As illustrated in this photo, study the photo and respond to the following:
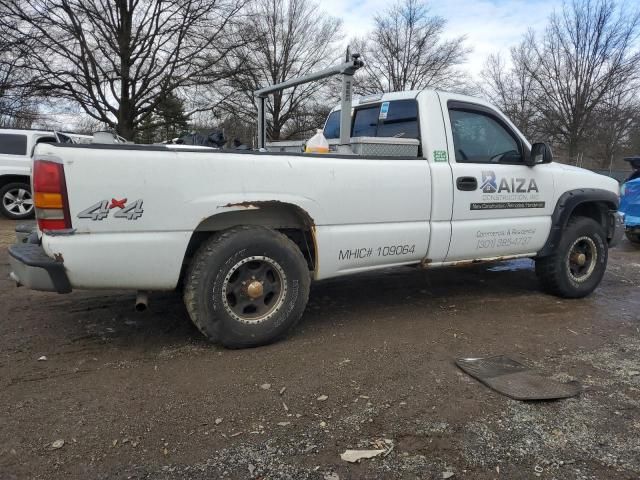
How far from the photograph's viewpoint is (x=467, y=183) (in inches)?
172

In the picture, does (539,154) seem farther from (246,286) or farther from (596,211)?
(246,286)

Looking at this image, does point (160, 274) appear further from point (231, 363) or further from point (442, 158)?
point (442, 158)

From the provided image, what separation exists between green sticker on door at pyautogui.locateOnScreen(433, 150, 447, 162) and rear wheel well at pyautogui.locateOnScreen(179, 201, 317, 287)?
4.35 feet

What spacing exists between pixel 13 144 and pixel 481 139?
10.6m

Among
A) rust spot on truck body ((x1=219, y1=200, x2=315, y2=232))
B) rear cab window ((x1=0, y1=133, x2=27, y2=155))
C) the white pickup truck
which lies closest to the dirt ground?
the white pickup truck

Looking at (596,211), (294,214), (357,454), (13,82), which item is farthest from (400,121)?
(13,82)

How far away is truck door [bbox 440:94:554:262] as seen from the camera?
4.40 m

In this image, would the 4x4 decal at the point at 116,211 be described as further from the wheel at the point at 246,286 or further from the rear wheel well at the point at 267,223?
the wheel at the point at 246,286

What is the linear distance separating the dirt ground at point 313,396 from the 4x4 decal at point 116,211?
104cm


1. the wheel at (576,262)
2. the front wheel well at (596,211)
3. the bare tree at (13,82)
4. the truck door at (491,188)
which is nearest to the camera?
the truck door at (491,188)

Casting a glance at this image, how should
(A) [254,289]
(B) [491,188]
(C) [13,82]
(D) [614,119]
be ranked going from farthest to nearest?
1. (D) [614,119]
2. (C) [13,82]
3. (B) [491,188]
4. (A) [254,289]

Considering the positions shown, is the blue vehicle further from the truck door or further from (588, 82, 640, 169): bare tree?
(588, 82, 640, 169): bare tree

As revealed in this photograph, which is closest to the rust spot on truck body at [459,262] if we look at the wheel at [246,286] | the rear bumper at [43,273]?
the wheel at [246,286]

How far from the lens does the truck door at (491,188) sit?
440 centimetres
